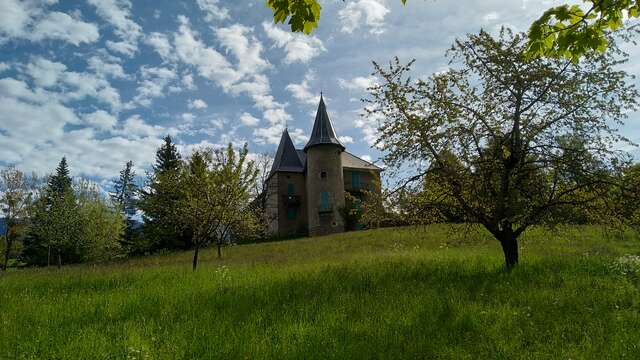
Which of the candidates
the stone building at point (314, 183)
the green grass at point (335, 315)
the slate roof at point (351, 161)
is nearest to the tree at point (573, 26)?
the green grass at point (335, 315)

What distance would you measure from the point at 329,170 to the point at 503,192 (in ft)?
96.5

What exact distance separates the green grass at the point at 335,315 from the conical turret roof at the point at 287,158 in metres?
34.1

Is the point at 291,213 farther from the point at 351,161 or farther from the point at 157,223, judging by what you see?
the point at 157,223

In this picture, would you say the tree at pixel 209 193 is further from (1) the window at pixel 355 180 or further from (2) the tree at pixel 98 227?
(1) the window at pixel 355 180

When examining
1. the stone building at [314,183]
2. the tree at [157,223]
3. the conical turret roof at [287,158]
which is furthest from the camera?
the conical turret roof at [287,158]

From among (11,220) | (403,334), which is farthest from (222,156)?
(11,220)

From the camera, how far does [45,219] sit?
2680 cm

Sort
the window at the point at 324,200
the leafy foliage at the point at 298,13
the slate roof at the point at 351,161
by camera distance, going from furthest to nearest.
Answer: the slate roof at the point at 351,161 → the window at the point at 324,200 → the leafy foliage at the point at 298,13

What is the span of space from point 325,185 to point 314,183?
46.7 inches

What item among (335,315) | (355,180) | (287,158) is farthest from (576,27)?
(287,158)

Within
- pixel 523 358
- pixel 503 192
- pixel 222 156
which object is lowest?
pixel 523 358

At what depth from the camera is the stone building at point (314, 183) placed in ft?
126

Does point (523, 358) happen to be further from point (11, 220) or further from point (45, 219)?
point (11, 220)

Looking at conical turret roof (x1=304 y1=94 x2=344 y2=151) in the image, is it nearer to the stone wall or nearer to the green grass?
the stone wall
